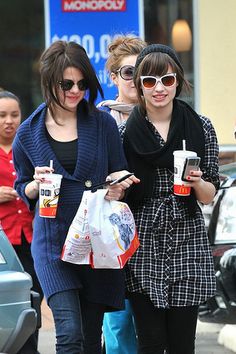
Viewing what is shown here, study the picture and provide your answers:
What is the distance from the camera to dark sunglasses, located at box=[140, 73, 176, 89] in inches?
188

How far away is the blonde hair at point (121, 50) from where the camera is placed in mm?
5664

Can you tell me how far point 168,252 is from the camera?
4742 mm

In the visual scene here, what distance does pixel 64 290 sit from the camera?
15.0ft

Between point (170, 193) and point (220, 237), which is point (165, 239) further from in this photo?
point (220, 237)

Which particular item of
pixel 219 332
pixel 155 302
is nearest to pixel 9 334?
pixel 155 302

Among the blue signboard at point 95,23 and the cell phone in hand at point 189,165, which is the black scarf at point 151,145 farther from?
the blue signboard at point 95,23

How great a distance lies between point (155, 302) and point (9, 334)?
708mm

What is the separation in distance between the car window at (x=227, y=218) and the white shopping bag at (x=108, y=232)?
1.83m

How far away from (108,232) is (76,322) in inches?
16.9

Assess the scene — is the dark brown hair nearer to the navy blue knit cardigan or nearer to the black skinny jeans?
the navy blue knit cardigan

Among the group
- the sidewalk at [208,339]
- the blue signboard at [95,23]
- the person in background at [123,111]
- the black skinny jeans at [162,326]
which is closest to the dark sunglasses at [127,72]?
the person in background at [123,111]

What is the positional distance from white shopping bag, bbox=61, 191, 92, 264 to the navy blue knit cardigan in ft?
0.35

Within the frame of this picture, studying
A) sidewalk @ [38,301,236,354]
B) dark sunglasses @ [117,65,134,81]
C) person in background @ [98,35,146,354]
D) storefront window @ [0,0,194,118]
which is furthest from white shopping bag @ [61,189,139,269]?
storefront window @ [0,0,194,118]

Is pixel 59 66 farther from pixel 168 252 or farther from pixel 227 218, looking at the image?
pixel 227 218
